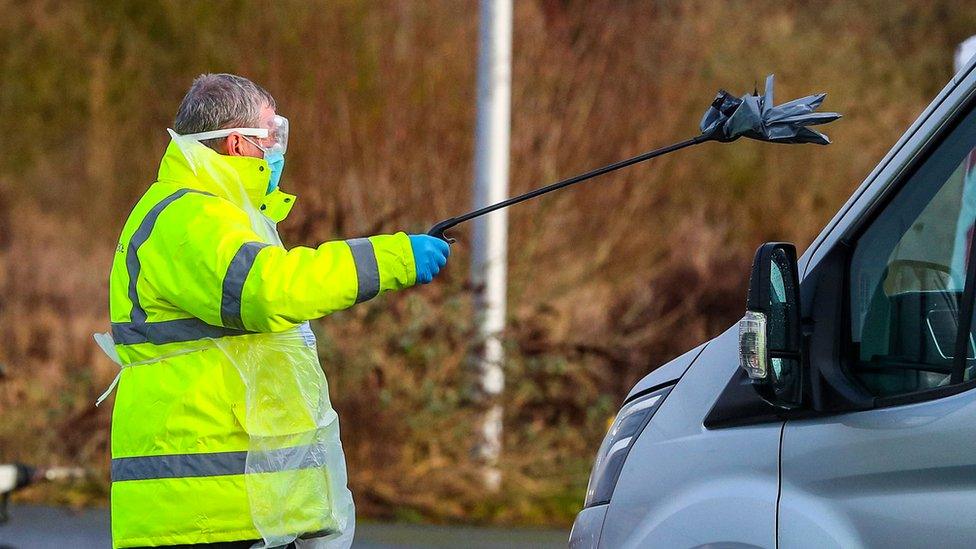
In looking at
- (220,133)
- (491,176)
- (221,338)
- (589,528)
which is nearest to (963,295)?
(589,528)

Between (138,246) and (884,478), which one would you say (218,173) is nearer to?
(138,246)

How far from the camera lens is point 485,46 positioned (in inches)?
314

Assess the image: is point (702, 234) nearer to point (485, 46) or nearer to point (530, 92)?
point (530, 92)

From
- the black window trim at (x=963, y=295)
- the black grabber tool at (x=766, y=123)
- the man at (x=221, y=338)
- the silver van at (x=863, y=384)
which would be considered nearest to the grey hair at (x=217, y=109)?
the man at (x=221, y=338)

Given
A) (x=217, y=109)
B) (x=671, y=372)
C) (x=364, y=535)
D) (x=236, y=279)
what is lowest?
(x=364, y=535)

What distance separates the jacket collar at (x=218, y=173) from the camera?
324 cm

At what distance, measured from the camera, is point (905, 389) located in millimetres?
2670

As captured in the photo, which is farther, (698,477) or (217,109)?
(217,109)

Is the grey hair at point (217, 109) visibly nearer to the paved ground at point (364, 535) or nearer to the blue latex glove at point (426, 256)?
the blue latex glove at point (426, 256)

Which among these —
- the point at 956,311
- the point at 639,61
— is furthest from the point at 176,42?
the point at 956,311

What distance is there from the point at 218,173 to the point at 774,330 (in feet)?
4.30

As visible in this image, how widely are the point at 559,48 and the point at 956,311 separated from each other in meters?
8.77

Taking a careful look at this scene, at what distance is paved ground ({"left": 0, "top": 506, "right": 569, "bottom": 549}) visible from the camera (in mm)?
7008

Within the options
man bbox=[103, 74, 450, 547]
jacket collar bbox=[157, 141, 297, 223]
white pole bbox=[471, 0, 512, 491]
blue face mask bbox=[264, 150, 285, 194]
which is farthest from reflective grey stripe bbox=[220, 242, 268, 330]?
white pole bbox=[471, 0, 512, 491]
